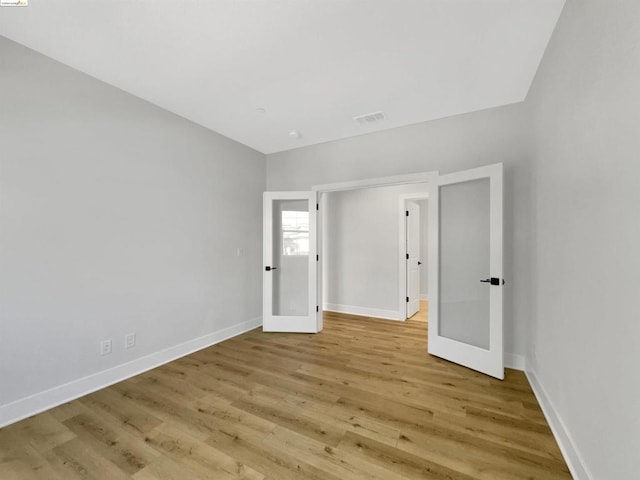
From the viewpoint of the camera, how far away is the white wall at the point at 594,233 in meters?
1.05

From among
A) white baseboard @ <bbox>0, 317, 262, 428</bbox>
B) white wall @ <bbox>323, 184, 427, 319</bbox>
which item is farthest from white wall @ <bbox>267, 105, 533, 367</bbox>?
white baseboard @ <bbox>0, 317, 262, 428</bbox>

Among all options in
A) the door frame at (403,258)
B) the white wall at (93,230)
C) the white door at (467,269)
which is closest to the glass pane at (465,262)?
the white door at (467,269)

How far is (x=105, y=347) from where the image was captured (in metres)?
2.51

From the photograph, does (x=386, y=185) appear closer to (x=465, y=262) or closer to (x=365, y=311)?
(x=465, y=262)

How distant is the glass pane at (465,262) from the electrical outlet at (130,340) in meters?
3.29

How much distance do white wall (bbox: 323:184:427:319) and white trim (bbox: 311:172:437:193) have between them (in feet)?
3.93

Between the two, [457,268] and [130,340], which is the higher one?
[457,268]

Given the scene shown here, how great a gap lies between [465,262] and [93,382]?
380 centimetres

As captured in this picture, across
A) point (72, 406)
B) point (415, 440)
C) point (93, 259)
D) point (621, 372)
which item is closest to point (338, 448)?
point (415, 440)

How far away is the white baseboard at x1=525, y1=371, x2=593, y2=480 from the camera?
4.67ft

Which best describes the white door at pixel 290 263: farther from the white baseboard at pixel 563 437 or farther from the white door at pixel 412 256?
the white baseboard at pixel 563 437

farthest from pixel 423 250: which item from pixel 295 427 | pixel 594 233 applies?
pixel 295 427

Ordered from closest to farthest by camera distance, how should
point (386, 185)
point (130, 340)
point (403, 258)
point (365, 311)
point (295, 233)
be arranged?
point (130, 340) < point (386, 185) < point (295, 233) < point (403, 258) < point (365, 311)

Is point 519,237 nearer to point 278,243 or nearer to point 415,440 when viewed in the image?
point 415,440
